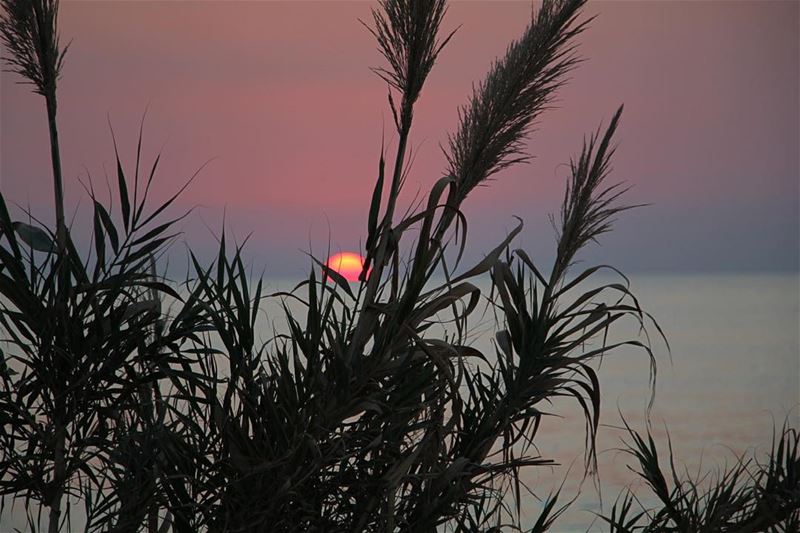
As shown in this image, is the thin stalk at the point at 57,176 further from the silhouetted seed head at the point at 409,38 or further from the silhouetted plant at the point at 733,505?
the silhouetted plant at the point at 733,505

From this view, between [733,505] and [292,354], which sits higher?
[292,354]

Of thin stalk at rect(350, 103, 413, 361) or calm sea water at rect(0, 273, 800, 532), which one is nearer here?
thin stalk at rect(350, 103, 413, 361)

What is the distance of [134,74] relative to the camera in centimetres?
1331

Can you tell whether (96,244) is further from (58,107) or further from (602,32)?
(602,32)

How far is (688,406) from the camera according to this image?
12969 mm

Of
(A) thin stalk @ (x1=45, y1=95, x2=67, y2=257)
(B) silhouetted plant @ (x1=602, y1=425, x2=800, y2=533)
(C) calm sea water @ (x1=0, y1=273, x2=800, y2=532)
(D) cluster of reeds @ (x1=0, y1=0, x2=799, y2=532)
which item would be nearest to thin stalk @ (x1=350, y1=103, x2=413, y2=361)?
A: (D) cluster of reeds @ (x1=0, y1=0, x2=799, y2=532)

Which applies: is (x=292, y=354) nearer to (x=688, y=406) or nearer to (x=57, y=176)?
(x=57, y=176)

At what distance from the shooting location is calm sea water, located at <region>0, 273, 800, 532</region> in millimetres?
8383

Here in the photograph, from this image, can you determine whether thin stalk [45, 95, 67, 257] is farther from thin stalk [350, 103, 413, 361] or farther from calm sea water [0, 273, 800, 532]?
calm sea water [0, 273, 800, 532]

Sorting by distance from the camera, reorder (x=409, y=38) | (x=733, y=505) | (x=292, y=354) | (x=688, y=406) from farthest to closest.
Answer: (x=688, y=406) → (x=733, y=505) → (x=292, y=354) → (x=409, y=38)

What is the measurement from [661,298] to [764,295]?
4806 millimetres

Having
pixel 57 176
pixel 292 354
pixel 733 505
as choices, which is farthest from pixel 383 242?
pixel 733 505

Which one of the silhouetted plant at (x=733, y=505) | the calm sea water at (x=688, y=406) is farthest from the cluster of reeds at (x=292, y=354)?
the calm sea water at (x=688, y=406)

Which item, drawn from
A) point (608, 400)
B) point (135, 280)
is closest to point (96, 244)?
point (135, 280)
